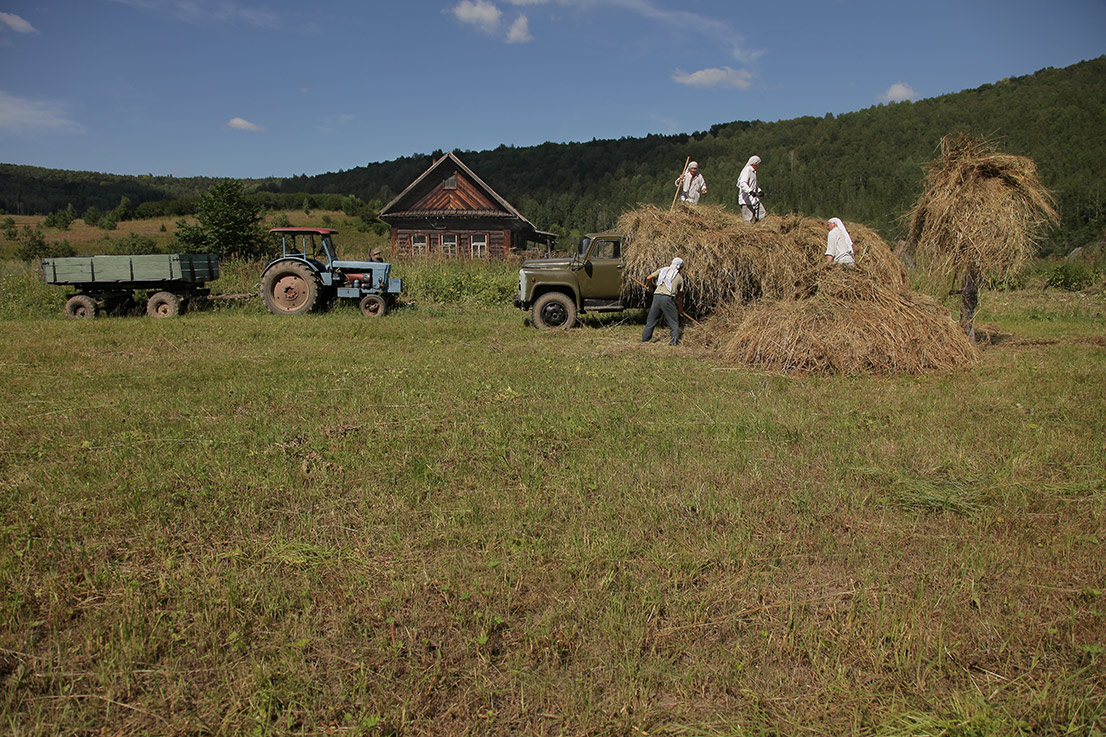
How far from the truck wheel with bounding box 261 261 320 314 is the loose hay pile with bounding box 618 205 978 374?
752cm

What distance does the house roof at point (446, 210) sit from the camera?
3619cm

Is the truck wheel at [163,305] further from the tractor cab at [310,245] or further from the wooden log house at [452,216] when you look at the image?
the wooden log house at [452,216]

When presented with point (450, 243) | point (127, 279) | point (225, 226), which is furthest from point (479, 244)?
point (127, 279)

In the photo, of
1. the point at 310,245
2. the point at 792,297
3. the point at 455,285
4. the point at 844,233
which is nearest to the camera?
the point at 844,233

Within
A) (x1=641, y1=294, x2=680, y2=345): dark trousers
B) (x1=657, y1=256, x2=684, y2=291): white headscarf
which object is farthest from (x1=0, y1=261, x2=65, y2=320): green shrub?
(x1=657, y1=256, x2=684, y2=291): white headscarf

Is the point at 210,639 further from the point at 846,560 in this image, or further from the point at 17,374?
the point at 17,374

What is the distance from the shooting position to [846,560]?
352cm

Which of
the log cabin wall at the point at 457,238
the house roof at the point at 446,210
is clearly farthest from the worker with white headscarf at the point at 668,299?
the log cabin wall at the point at 457,238

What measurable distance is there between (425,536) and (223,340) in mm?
8895

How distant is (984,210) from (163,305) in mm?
16593

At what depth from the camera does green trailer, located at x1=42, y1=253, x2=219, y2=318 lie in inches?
567

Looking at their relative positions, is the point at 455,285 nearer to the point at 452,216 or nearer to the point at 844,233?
the point at 844,233

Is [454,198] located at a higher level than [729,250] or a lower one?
higher

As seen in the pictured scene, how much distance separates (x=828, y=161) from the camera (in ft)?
200
